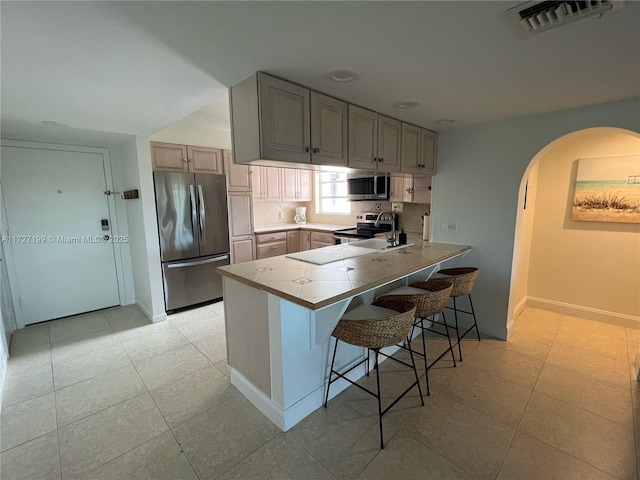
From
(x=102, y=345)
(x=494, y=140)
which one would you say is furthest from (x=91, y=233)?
(x=494, y=140)

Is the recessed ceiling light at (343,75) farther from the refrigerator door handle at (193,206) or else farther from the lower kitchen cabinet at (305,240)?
the lower kitchen cabinet at (305,240)

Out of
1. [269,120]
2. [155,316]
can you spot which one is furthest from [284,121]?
[155,316]

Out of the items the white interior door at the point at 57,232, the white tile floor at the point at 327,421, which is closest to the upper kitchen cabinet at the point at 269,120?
the white tile floor at the point at 327,421

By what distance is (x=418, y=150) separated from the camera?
9.77ft

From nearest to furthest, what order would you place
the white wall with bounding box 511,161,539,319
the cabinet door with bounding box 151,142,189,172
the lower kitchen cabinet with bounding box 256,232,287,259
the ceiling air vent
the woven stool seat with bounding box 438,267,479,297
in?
1. the ceiling air vent
2. the woven stool seat with bounding box 438,267,479,297
3. the white wall with bounding box 511,161,539,319
4. the cabinet door with bounding box 151,142,189,172
5. the lower kitchen cabinet with bounding box 256,232,287,259

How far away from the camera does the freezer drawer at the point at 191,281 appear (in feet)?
11.9

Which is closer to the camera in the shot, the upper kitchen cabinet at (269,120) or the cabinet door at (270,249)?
the upper kitchen cabinet at (269,120)

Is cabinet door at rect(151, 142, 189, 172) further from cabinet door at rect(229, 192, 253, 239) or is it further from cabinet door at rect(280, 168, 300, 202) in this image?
cabinet door at rect(280, 168, 300, 202)

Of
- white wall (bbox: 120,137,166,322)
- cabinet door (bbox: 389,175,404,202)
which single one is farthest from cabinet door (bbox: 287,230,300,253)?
white wall (bbox: 120,137,166,322)

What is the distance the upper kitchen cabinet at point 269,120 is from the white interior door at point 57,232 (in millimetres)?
2878

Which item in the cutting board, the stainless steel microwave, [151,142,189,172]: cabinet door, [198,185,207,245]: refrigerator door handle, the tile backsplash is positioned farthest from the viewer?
the tile backsplash

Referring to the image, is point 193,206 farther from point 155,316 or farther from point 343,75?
point 343,75

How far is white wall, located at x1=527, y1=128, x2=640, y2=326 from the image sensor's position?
3133 millimetres

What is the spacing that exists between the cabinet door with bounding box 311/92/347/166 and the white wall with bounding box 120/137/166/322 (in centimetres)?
228
